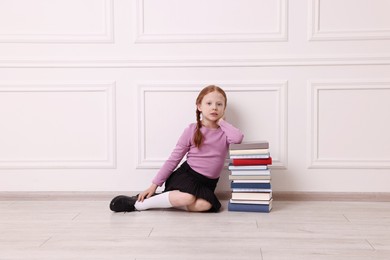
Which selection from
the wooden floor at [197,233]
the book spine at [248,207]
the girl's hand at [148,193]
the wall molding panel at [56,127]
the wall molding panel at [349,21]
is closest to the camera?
the wooden floor at [197,233]

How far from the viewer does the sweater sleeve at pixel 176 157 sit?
270 centimetres

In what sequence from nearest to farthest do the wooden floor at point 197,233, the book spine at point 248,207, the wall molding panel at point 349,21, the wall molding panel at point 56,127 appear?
1. the wooden floor at point 197,233
2. the book spine at point 248,207
3. the wall molding panel at point 349,21
4. the wall molding panel at point 56,127

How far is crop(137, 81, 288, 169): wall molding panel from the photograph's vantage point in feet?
9.32

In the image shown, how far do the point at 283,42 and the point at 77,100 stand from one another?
1.23 metres

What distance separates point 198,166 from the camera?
2.67 m

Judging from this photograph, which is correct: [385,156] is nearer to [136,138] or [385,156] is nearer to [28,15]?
[136,138]

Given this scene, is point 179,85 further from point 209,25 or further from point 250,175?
point 250,175

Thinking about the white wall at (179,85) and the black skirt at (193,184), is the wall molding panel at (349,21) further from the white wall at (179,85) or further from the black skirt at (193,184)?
the black skirt at (193,184)

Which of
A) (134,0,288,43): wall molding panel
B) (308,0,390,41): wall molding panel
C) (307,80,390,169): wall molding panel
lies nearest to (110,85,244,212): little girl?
(134,0,288,43): wall molding panel

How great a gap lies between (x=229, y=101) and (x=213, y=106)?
0.25 meters

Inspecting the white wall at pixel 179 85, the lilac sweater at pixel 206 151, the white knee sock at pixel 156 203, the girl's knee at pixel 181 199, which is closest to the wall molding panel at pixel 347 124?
the white wall at pixel 179 85

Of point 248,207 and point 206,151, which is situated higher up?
point 206,151

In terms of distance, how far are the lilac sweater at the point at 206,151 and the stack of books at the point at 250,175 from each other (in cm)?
9

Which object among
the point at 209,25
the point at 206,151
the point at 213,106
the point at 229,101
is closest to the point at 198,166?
the point at 206,151
